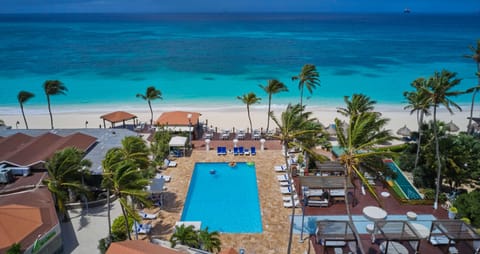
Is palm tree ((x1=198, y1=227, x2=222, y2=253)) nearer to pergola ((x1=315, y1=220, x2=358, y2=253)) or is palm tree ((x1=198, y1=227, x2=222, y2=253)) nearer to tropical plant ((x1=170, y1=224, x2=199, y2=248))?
tropical plant ((x1=170, y1=224, x2=199, y2=248))

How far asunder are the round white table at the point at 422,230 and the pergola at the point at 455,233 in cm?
20

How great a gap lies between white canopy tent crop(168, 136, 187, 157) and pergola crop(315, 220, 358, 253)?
13.1 meters

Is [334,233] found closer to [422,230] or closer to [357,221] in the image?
[357,221]

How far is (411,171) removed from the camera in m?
22.8

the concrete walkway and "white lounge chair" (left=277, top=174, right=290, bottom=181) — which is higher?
"white lounge chair" (left=277, top=174, right=290, bottom=181)

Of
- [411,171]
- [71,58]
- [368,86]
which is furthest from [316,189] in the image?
[71,58]

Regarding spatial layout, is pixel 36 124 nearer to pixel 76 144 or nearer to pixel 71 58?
Answer: pixel 76 144

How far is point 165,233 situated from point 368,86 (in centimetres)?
4422

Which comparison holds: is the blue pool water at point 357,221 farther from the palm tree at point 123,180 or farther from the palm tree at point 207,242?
the palm tree at point 123,180

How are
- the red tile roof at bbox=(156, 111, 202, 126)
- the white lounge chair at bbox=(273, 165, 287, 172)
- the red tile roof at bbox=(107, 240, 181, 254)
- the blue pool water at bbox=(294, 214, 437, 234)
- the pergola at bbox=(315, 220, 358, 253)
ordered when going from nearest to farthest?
1. the red tile roof at bbox=(107, 240, 181, 254)
2. the pergola at bbox=(315, 220, 358, 253)
3. the blue pool water at bbox=(294, 214, 437, 234)
4. the white lounge chair at bbox=(273, 165, 287, 172)
5. the red tile roof at bbox=(156, 111, 202, 126)

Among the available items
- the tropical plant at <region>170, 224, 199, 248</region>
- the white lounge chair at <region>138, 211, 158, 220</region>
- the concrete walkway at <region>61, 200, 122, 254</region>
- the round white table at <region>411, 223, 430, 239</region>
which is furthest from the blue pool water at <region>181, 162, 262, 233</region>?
the round white table at <region>411, 223, 430, 239</region>

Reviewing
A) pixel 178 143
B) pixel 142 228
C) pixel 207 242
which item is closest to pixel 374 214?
pixel 207 242

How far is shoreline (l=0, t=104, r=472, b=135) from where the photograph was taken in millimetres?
34625

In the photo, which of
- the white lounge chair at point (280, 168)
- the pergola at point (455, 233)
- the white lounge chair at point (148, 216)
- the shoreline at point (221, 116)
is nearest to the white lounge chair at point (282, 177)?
the white lounge chair at point (280, 168)
